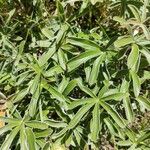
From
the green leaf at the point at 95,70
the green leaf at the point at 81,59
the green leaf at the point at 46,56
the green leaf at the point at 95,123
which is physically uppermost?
the green leaf at the point at 46,56

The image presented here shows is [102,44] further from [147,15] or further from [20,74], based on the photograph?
[20,74]

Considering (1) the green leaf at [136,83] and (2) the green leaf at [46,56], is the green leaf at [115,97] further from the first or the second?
(2) the green leaf at [46,56]

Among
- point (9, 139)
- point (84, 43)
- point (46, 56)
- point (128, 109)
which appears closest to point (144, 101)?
point (128, 109)

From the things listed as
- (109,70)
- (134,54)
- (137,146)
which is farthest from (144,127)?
(134,54)

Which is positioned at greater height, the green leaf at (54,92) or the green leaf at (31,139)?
the green leaf at (54,92)

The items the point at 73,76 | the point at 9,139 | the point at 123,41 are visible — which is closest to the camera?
the point at 123,41

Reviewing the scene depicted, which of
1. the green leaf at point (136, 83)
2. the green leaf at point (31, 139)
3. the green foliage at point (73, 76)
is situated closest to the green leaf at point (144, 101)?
the green foliage at point (73, 76)

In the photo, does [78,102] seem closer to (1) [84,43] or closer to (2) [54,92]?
(2) [54,92]

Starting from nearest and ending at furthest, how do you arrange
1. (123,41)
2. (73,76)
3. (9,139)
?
(123,41) < (9,139) < (73,76)
